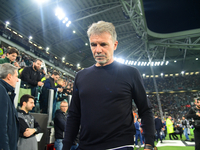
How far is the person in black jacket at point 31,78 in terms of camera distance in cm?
424

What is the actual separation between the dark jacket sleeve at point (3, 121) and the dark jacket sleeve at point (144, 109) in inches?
59.5

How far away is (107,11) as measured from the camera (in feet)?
54.6

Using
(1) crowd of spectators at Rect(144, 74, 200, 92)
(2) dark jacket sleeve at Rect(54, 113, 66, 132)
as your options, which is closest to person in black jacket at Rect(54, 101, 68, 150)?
(2) dark jacket sleeve at Rect(54, 113, 66, 132)

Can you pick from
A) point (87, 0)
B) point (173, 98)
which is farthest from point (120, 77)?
point (173, 98)

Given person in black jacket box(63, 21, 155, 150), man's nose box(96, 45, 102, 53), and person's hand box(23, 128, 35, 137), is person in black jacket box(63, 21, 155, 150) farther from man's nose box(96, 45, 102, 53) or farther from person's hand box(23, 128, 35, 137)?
person's hand box(23, 128, 35, 137)

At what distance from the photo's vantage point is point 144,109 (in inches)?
44.4

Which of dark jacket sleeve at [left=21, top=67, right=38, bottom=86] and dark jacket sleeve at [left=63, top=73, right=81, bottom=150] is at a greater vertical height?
dark jacket sleeve at [left=21, top=67, right=38, bottom=86]

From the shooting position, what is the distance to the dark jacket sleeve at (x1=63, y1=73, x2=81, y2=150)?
1.16 meters

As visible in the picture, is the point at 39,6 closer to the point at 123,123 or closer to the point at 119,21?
the point at 119,21

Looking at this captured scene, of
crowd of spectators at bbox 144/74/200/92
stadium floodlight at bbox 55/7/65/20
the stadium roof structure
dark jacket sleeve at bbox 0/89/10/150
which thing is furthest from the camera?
crowd of spectators at bbox 144/74/200/92

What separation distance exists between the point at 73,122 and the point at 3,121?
1018mm

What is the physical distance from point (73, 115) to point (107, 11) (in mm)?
17222

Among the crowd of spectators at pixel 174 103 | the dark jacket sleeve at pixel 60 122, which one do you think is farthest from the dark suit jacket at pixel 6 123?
the crowd of spectators at pixel 174 103

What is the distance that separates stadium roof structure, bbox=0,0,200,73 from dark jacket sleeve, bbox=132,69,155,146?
12.3 ft
